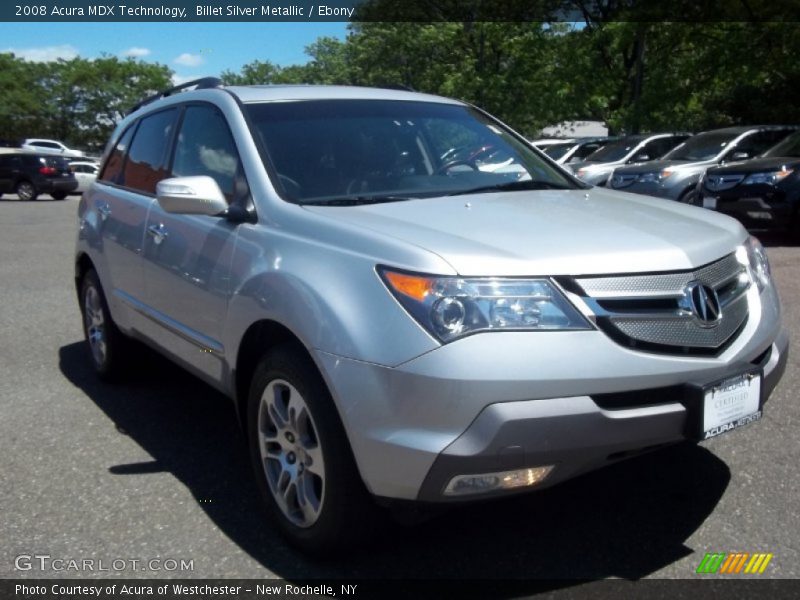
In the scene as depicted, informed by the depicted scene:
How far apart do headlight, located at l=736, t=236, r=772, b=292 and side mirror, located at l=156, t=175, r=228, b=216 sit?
2.04 metres

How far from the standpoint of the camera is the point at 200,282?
12.6 ft

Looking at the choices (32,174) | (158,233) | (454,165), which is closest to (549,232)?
(454,165)

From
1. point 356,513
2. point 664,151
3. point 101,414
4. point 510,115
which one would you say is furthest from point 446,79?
point 356,513

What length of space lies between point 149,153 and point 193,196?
63.0 inches

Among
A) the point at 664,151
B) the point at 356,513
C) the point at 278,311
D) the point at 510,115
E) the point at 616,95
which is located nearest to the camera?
the point at 356,513

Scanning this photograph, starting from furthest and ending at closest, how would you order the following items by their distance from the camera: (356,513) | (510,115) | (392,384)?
1. (510,115)
2. (356,513)
3. (392,384)

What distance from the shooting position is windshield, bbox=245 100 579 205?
373 cm

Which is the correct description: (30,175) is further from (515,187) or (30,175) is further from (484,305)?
(484,305)

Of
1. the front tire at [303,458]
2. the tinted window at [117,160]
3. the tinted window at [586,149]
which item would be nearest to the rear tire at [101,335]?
the tinted window at [117,160]

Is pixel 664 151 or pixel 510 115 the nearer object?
pixel 664 151

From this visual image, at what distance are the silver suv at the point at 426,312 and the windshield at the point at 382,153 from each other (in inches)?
0.5

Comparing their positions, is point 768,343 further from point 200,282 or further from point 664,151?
point 664,151

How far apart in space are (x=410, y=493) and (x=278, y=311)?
0.83 metres

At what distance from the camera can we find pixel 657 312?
2.88 m
